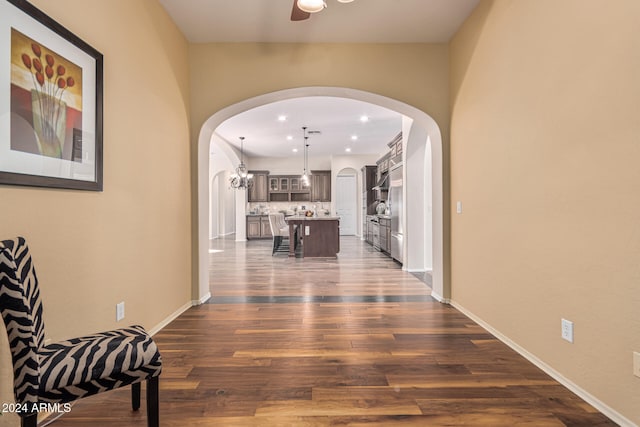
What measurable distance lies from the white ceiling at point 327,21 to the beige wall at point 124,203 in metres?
0.31

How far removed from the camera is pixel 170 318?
3098mm

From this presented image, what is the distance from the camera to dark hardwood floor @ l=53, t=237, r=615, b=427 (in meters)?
1.67

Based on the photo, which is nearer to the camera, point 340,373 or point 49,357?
point 49,357

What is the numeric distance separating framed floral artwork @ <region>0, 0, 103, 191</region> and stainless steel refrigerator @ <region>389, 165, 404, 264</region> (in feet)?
15.6

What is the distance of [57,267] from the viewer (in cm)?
176

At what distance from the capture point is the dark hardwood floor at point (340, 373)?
5.47 ft

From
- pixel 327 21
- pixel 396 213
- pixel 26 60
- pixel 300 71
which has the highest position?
pixel 327 21

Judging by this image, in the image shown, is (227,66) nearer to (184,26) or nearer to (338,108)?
(184,26)

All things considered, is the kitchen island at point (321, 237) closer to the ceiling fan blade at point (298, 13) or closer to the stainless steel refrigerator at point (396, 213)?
→ the stainless steel refrigerator at point (396, 213)

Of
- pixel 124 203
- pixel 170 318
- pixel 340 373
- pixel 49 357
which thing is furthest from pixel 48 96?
pixel 340 373

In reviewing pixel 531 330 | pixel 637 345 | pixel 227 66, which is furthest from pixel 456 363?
pixel 227 66

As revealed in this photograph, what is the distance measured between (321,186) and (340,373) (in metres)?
9.89

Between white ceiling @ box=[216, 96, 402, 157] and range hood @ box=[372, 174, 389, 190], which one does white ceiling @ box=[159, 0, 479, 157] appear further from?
range hood @ box=[372, 174, 389, 190]

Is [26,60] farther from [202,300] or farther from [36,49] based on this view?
[202,300]
